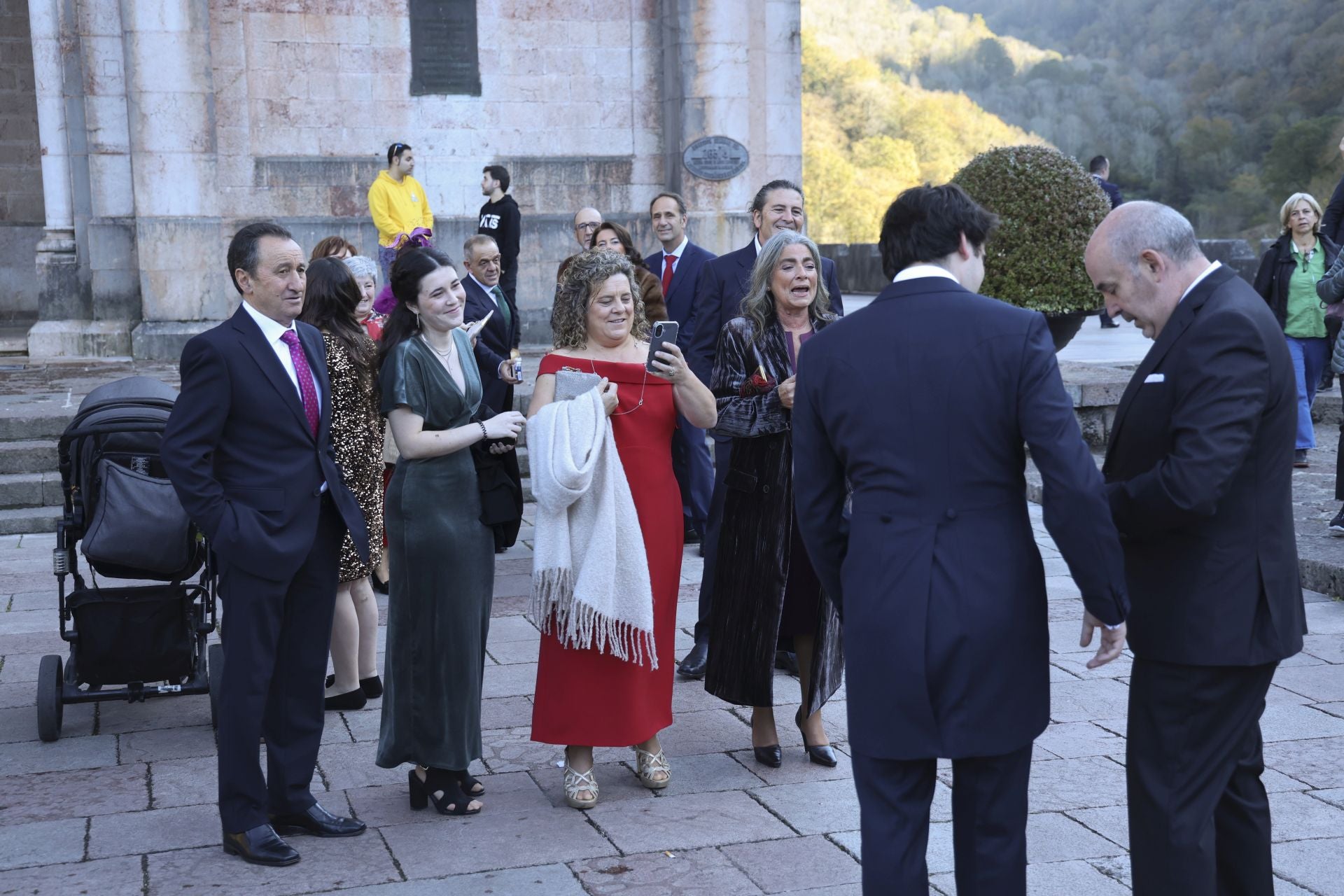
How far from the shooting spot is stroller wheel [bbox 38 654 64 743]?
203 inches

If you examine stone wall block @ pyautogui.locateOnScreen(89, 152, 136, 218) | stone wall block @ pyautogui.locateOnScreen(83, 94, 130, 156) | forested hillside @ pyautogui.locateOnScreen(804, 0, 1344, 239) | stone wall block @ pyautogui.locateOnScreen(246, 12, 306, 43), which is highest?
forested hillside @ pyautogui.locateOnScreen(804, 0, 1344, 239)

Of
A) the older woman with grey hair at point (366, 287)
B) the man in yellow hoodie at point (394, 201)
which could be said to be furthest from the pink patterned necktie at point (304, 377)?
the man in yellow hoodie at point (394, 201)

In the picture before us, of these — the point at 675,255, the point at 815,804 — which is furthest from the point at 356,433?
the point at 675,255

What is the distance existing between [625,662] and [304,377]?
1374mm

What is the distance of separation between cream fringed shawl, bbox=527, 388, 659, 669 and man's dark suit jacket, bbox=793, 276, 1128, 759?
4.95 feet

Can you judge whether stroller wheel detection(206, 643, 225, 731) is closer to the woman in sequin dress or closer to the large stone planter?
the woman in sequin dress

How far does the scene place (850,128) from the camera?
77.8 m

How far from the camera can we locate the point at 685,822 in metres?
4.38

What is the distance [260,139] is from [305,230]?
0.99m

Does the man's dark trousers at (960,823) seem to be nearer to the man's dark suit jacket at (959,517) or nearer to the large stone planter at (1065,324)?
the man's dark suit jacket at (959,517)

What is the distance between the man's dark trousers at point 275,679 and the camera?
13.2ft

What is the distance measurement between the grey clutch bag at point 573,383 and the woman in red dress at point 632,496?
0.13ft

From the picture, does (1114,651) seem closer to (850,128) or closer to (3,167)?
(3,167)

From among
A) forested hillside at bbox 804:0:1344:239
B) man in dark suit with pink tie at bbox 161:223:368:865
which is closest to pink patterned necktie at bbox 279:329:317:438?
man in dark suit with pink tie at bbox 161:223:368:865
